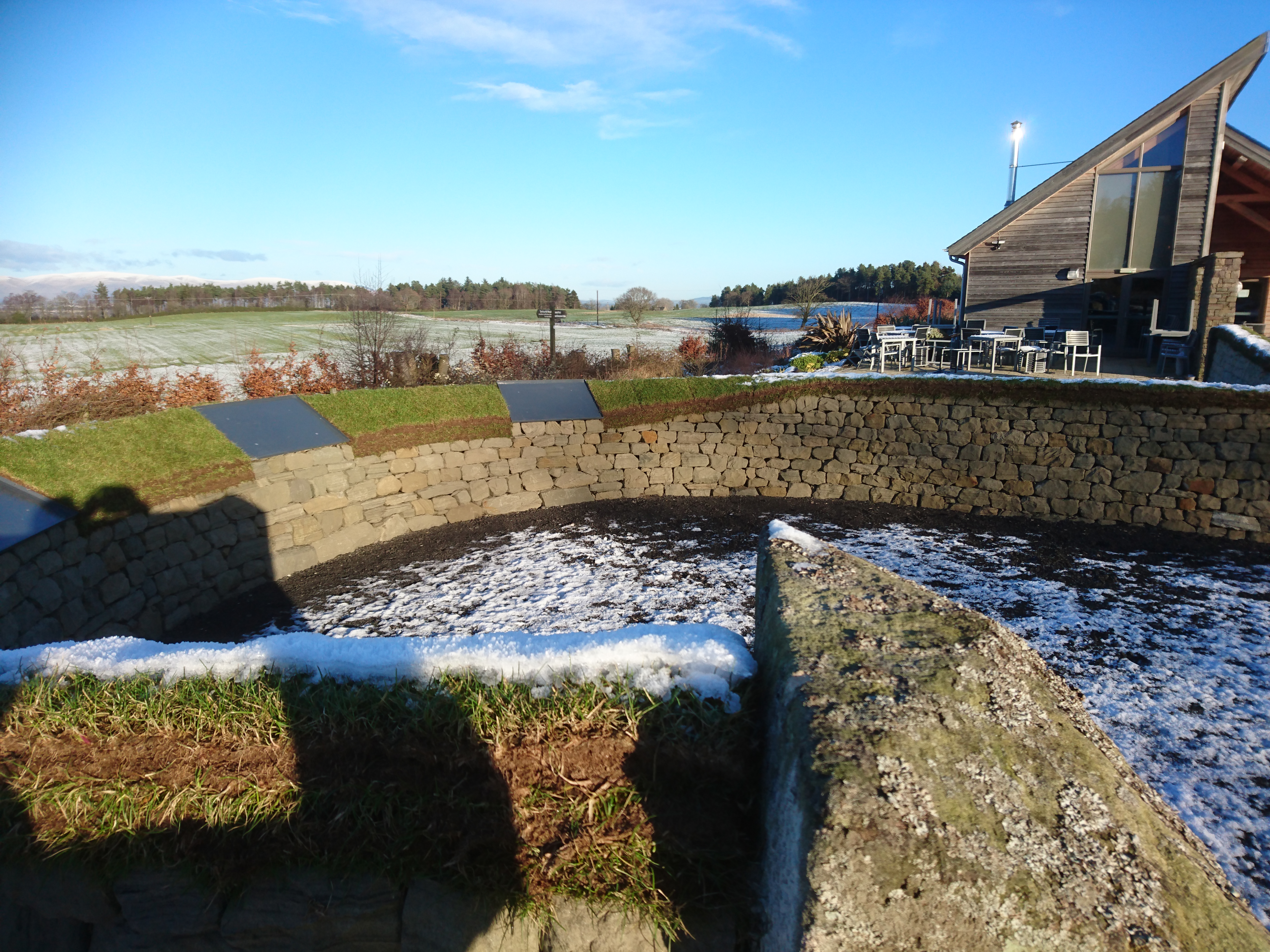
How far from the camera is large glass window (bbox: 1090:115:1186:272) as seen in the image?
13430 millimetres

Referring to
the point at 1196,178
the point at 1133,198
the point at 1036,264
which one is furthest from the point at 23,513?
the point at 1196,178

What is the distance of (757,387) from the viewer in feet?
30.9

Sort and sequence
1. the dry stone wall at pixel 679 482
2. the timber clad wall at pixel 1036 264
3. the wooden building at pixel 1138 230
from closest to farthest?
the dry stone wall at pixel 679 482
the wooden building at pixel 1138 230
the timber clad wall at pixel 1036 264

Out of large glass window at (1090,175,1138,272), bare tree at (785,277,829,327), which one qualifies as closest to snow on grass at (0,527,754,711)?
large glass window at (1090,175,1138,272)

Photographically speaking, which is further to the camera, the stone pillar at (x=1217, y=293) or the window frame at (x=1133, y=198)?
the window frame at (x=1133, y=198)

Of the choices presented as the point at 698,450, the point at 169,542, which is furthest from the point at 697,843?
the point at 698,450

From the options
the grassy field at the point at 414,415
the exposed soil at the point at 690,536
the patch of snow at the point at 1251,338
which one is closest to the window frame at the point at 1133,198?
the patch of snow at the point at 1251,338

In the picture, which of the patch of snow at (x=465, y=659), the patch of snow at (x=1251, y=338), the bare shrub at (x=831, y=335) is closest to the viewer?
the patch of snow at (x=465, y=659)

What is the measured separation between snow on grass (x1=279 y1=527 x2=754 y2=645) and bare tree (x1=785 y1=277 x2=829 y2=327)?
2106cm

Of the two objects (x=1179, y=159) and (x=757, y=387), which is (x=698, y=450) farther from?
(x=1179, y=159)

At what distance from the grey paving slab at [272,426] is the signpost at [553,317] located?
706 centimetres

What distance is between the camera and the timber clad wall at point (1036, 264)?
1388 cm

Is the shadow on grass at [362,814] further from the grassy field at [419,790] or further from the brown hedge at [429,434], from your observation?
the brown hedge at [429,434]

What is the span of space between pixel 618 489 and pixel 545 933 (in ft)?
25.2
